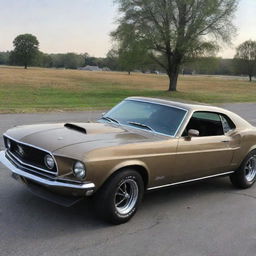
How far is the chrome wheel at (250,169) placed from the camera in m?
6.67

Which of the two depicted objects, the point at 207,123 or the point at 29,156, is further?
the point at 207,123

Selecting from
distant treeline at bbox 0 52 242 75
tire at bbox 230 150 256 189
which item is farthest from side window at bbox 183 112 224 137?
distant treeline at bbox 0 52 242 75

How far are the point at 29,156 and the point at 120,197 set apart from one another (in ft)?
3.84

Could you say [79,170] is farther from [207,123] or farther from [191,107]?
[207,123]

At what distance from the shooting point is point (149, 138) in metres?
5.07

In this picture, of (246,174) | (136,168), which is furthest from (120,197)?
(246,174)

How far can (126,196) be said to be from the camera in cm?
473

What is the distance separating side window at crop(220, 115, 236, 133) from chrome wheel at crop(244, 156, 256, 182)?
2.37 feet

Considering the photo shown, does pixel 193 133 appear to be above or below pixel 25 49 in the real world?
below

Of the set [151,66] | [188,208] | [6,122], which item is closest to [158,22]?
[151,66]

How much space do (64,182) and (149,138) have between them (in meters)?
1.34

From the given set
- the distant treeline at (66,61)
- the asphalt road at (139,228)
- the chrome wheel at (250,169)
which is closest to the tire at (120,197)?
the asphalt road at (139,228)

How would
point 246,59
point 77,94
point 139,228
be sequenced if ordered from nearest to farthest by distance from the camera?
point 139,228 < point 77,94 < point 246,59

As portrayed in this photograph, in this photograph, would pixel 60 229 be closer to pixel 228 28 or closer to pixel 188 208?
pixel 188 208
